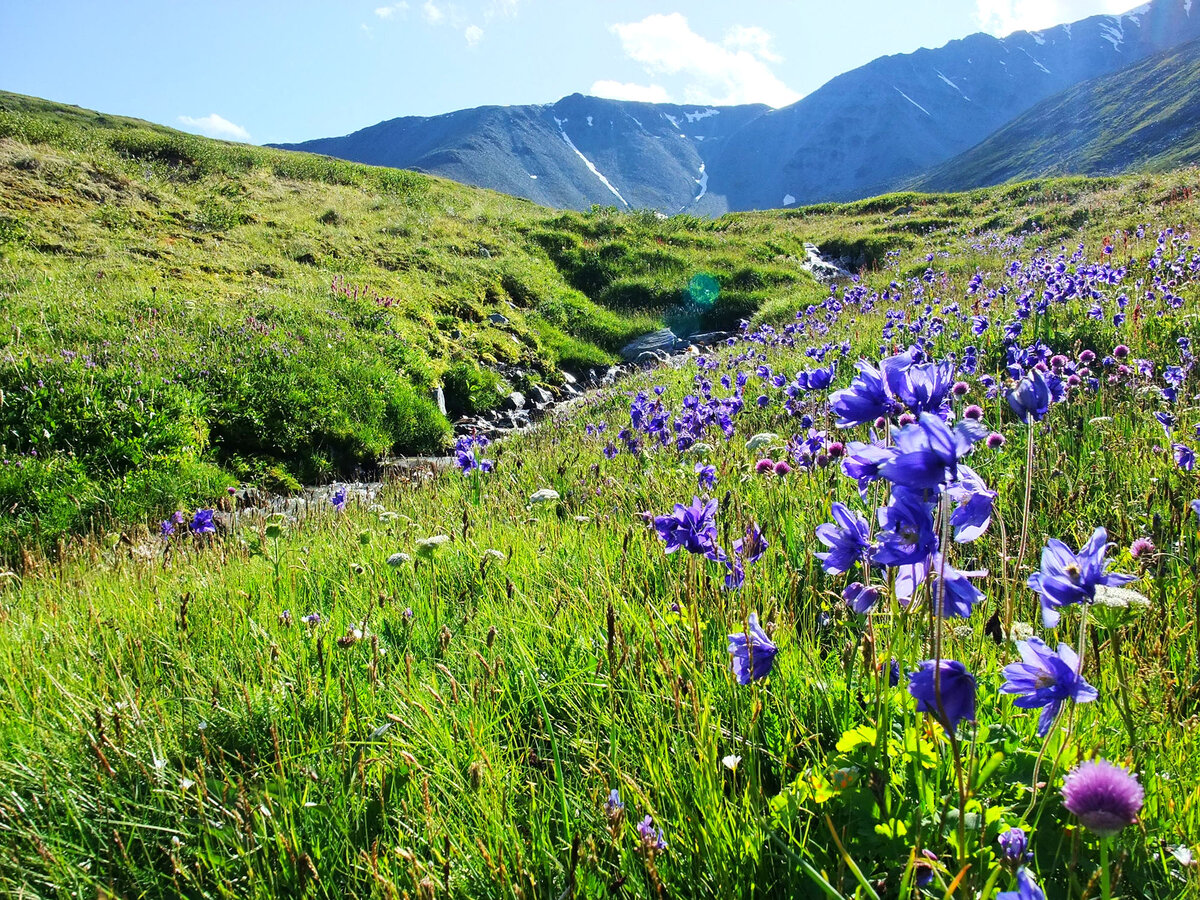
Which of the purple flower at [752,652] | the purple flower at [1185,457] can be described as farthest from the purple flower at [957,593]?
the purple flower at [1185,457]

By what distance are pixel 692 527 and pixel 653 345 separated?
1564cm

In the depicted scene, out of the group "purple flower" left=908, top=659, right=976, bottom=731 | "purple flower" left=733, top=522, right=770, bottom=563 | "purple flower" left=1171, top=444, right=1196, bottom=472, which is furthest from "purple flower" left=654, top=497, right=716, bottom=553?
"purple flower" left=1171, top=444, right=1196, bottom=472

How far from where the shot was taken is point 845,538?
5.57 ft

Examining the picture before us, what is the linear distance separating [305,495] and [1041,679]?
9.09 metres

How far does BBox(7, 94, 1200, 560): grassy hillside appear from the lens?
790 centimetres

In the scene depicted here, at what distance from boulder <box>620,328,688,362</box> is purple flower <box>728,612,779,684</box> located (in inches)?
619

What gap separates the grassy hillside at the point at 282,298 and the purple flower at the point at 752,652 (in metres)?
7.30

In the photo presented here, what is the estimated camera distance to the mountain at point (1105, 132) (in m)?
89.1

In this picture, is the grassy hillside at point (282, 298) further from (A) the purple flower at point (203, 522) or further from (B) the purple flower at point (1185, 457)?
(B) the purple flower at point (1185, 457)

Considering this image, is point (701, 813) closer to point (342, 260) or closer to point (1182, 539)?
point (1182, 539)

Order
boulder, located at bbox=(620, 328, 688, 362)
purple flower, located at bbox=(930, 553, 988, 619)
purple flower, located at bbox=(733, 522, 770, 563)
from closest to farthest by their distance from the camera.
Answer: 1. purple flower, located at bbox=(930, 553, 988, 619)
2. purple flower, located at bbox=(733, 522, 770, 563)
3. boulder, located at bbox=(620, 328, 688, 362)

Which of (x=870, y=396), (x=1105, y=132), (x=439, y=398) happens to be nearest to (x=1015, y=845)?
(x=870, y=396)

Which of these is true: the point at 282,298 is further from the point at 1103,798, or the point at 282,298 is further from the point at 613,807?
the point at 1103,798

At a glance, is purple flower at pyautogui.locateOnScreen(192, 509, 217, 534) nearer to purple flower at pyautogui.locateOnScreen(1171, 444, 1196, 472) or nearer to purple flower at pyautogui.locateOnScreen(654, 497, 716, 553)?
purple flower at pyautogui.locateOnScreen(654, 497, 716, 553)
